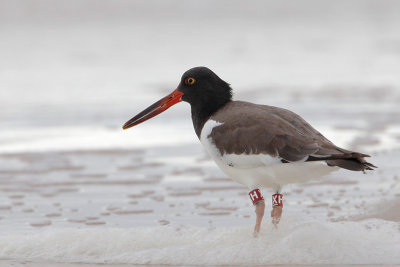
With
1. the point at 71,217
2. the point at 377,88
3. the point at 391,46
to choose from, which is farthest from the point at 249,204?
the point at 391,46

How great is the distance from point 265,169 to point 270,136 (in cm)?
24

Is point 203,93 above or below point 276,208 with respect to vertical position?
above

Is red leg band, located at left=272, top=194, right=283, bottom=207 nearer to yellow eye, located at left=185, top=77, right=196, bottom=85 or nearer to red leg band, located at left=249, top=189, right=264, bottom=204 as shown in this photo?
red leg band, located at left=249, top=189, right=264, bottom=204

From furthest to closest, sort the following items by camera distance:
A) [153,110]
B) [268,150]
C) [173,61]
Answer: [173,61]
[153,110]
[268,150]

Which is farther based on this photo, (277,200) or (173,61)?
(173,61)

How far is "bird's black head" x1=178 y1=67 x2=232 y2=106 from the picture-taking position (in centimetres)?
658

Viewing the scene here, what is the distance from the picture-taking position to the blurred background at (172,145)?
19.5 ft

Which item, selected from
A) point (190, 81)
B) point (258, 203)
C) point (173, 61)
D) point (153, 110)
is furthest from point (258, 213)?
point (173, 61)

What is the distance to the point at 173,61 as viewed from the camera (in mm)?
18297

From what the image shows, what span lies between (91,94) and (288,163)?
8899 mm

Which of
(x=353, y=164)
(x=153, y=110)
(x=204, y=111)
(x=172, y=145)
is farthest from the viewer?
(x=172, y=145)

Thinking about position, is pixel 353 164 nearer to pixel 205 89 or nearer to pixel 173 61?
pixel 205 89

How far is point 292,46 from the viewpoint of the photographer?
20203 millimetres

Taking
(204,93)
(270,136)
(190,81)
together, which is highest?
(190,81)
